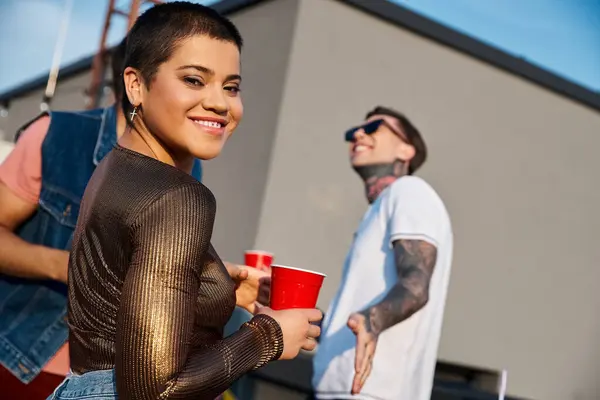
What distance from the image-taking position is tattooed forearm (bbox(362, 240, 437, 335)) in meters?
3.13

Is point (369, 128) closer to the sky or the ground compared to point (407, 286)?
closer to the sky

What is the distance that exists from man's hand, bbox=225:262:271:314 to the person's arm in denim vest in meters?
0.59

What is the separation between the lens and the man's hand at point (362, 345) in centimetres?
277

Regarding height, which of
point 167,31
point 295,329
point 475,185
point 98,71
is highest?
point 98,71

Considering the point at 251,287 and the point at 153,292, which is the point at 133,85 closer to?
the point at 153,292

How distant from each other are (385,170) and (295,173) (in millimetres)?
3734

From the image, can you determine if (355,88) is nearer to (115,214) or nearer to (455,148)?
Result: (455,148)

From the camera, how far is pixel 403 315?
3.22 metres

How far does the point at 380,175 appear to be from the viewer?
171 inches

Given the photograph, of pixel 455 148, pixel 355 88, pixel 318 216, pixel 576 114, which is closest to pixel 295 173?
pixel 318 216

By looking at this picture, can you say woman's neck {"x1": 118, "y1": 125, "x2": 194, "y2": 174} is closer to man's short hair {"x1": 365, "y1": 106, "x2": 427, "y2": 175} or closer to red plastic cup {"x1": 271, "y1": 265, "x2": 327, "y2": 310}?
red plastic cup {"x1": 271, "y1": 265, "x2": 327, "y2": 310}

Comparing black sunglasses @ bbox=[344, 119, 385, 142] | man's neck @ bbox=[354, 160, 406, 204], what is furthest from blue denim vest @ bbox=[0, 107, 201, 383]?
black sunglasses @ bbox=[344, 119, 385, 142]

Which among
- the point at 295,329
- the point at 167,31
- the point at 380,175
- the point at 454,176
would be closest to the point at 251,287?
the point at 295,329

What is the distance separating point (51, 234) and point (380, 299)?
1460mm
